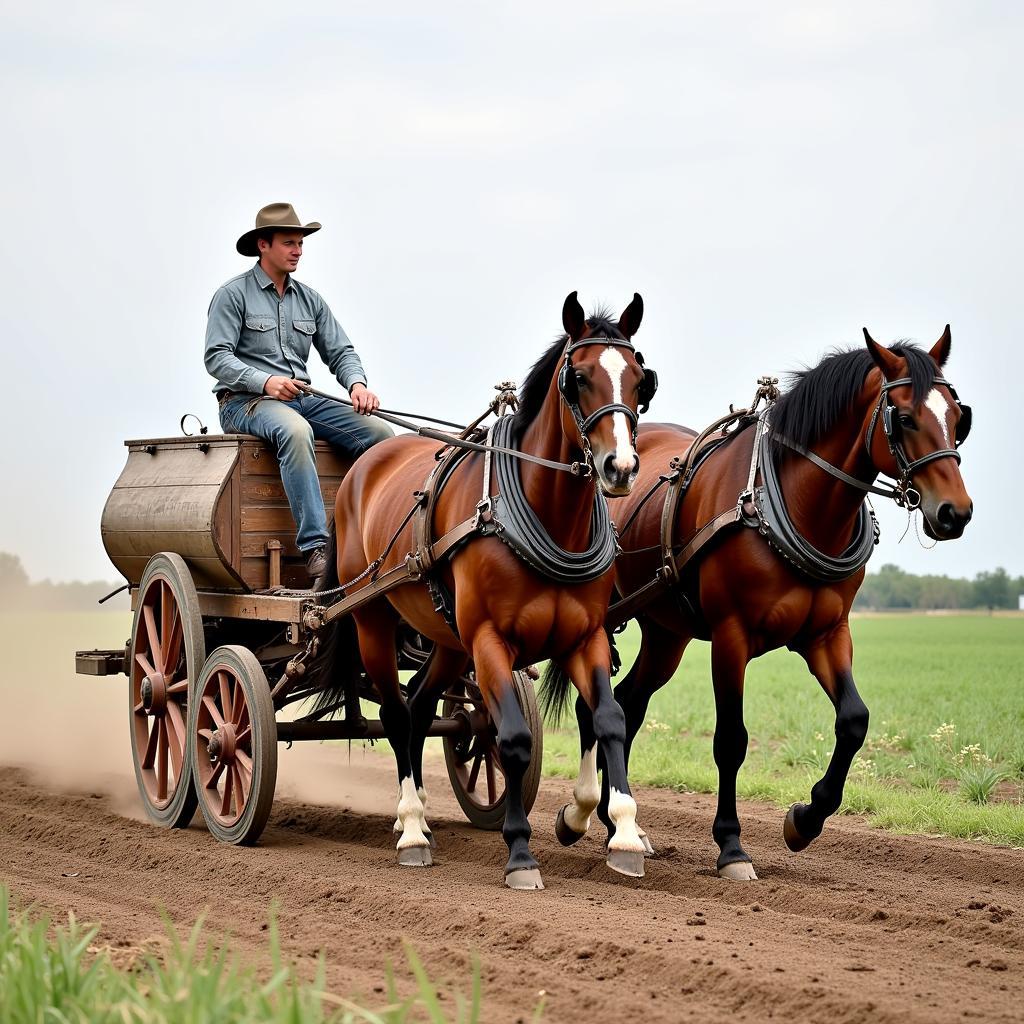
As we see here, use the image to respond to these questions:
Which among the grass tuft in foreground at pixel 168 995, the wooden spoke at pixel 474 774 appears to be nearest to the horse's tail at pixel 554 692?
the wooden spoke at pixel 474 774

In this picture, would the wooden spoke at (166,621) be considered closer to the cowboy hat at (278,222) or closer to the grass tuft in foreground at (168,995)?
the cowboy hat at (278,222)

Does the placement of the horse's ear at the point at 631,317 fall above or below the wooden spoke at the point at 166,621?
above

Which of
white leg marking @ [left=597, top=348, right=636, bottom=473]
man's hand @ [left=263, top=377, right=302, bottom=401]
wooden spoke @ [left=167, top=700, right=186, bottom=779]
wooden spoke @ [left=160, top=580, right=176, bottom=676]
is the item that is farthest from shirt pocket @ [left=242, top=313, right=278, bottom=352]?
white leg marking @ [left=597, top=348, right=636, bottom=473]

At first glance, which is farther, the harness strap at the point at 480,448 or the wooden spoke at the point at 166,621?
the wooden spoke at the point at 166,621

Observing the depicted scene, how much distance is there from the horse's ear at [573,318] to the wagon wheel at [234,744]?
7.56ft

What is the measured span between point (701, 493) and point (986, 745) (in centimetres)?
425

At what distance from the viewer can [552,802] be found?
8.70 meters

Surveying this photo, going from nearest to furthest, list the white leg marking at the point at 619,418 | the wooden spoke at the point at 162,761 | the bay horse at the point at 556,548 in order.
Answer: the white leg marking at the point at 619,418 → the bay horse at the point at 556,548 → the wooden spoke at the point at 162,761

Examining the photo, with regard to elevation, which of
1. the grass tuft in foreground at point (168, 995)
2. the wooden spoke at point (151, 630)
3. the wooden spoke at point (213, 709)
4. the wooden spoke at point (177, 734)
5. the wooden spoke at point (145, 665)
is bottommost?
the grass tuft in foreground at point (168, 995)

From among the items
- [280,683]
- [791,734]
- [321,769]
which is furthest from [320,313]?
[791,734]

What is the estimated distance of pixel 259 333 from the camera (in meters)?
7.68

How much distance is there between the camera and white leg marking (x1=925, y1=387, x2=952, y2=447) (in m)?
5.55

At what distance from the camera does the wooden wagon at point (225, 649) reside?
6.89 meters

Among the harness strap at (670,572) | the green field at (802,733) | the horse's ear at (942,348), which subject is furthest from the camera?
the green field at (802,733)
